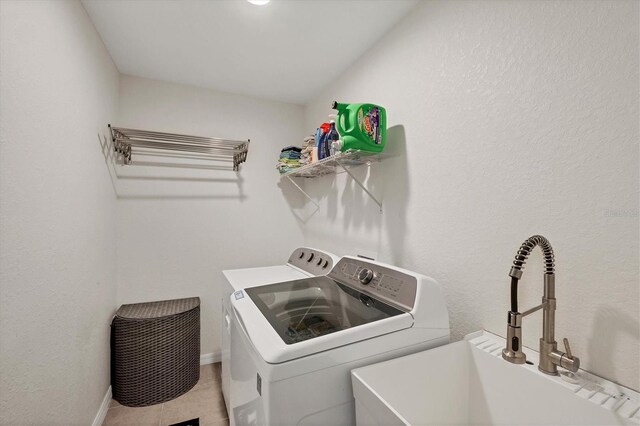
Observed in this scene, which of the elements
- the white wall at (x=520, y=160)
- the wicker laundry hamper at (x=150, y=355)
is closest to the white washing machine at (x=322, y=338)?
the white wall at (x=520, y=160)

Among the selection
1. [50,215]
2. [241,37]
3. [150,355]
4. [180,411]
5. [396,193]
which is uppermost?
[241,37]

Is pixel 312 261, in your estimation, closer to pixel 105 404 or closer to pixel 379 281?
pixel 379 281

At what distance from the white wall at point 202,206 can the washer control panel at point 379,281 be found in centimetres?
131

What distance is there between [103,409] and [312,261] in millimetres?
1688

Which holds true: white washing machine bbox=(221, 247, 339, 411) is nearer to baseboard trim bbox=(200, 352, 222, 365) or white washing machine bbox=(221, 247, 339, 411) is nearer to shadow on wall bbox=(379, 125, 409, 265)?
shadow on wall bbox=(379, 125, 409, 265)

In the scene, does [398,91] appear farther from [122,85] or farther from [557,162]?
[122,85]

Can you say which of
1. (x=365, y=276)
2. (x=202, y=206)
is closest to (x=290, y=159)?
(x=202, y=206)

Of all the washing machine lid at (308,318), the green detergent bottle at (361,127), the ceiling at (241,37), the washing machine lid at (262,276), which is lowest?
the washing machine lid at (262,276)

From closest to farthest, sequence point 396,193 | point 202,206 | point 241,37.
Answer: point 396,193
point 241,37
point 202,206

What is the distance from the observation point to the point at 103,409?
1.90 meters

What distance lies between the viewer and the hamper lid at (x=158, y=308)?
211 centimetres

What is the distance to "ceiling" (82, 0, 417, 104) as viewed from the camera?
61.1 inches

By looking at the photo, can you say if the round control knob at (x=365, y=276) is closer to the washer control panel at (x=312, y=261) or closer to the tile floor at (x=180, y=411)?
the washer control panel at (x=312, y=261)

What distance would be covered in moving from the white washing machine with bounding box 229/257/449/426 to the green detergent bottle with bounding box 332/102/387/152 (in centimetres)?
63
